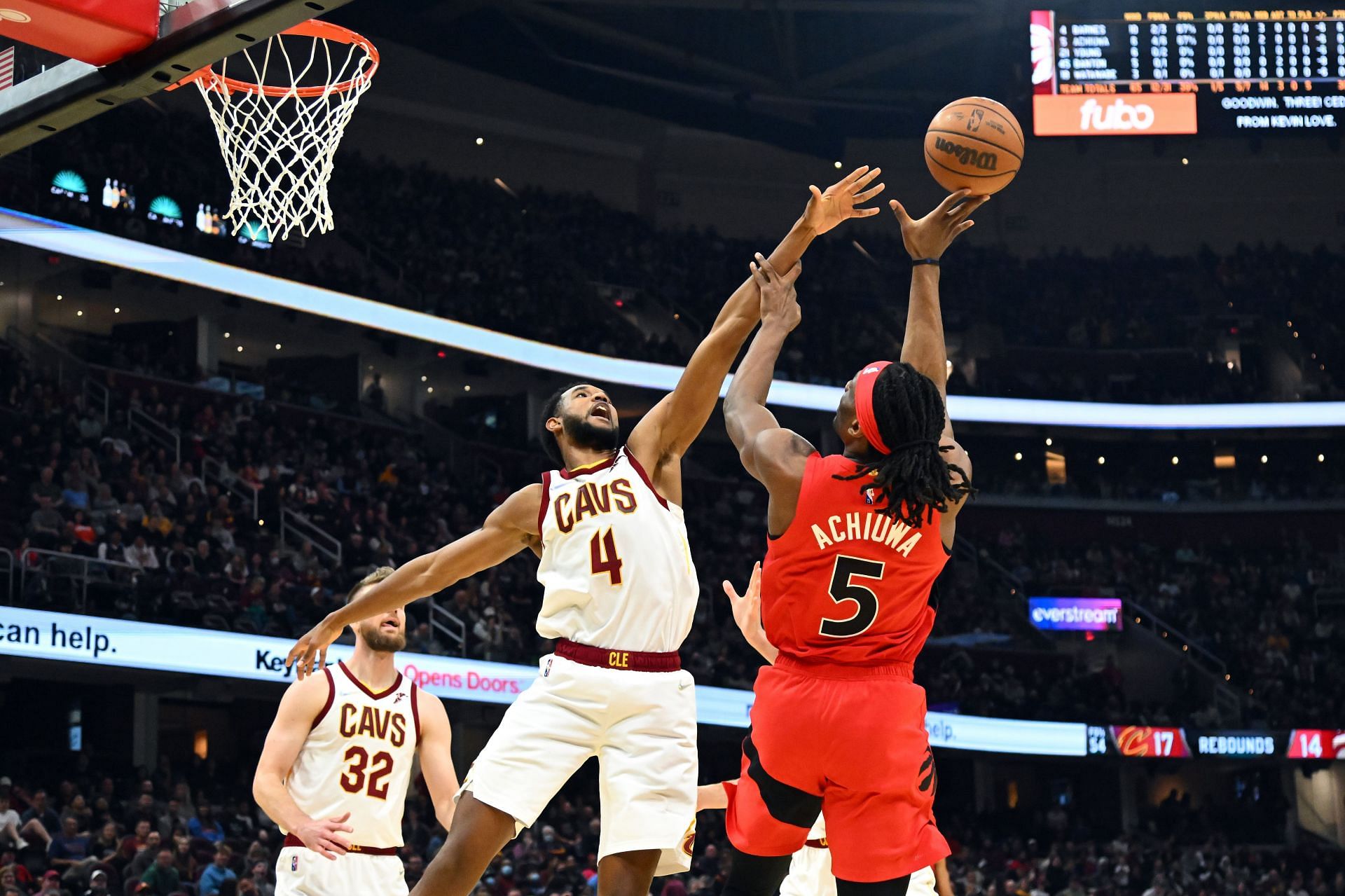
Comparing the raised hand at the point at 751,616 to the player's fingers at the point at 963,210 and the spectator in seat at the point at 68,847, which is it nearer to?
the player's fingers at the point at 963,210

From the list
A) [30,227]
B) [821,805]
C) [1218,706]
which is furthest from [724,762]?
[821,805]

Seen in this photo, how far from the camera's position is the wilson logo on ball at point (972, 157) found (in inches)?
225

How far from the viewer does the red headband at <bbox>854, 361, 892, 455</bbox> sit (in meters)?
4.41

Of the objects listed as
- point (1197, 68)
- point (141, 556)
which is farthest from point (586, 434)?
point (1197, 68)

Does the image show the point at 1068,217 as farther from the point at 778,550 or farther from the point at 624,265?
the point at 778,550

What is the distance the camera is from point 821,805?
14.9 ft

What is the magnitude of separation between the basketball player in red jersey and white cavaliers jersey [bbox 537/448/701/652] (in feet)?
1.38

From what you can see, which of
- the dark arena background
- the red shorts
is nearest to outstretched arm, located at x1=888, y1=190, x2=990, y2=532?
the red shorts

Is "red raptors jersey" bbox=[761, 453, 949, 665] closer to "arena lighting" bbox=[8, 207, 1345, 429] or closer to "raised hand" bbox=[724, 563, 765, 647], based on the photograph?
"raised hand" bbox=[724, 563, 765, 647]

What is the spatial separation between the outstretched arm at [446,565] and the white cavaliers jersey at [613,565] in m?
0.08

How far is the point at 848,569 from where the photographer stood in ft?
14.6

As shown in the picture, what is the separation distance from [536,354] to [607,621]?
21.6 meters

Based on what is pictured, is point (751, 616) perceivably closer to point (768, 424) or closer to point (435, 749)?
point (768, 424)

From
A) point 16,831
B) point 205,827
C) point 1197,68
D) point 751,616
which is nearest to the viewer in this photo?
point 751,616
